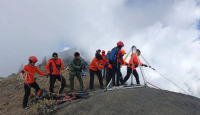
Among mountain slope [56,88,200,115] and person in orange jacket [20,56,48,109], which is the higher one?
person in orange jacket [20,56,48,109]

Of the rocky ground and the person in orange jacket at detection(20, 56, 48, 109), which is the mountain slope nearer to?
the rocky ground

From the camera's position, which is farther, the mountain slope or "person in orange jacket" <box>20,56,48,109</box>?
"person in orange jacket" <box>20,56,48,109</box>

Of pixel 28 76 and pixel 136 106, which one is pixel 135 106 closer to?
pixel 136 106

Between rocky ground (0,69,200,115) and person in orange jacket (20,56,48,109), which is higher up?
person in orange jacket (20,56,48,109)

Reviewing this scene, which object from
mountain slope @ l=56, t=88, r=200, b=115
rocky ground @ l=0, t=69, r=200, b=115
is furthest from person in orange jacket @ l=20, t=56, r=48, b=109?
mountain slope @ l=56, t=88, r=200, b=115

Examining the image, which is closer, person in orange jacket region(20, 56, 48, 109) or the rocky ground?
the rocky ground

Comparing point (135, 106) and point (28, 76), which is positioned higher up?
point (28, 76)

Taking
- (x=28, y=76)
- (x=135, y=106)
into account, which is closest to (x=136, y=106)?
(x=135, y=106)

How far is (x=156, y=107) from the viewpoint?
12.8 feet

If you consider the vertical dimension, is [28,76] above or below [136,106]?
above

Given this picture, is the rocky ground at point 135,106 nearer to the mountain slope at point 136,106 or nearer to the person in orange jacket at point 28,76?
the mountain slope at point 136,106

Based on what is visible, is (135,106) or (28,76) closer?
(135,106)

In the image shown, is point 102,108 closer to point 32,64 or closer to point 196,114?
point 196,114

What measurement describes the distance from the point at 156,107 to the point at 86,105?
2.20 m
